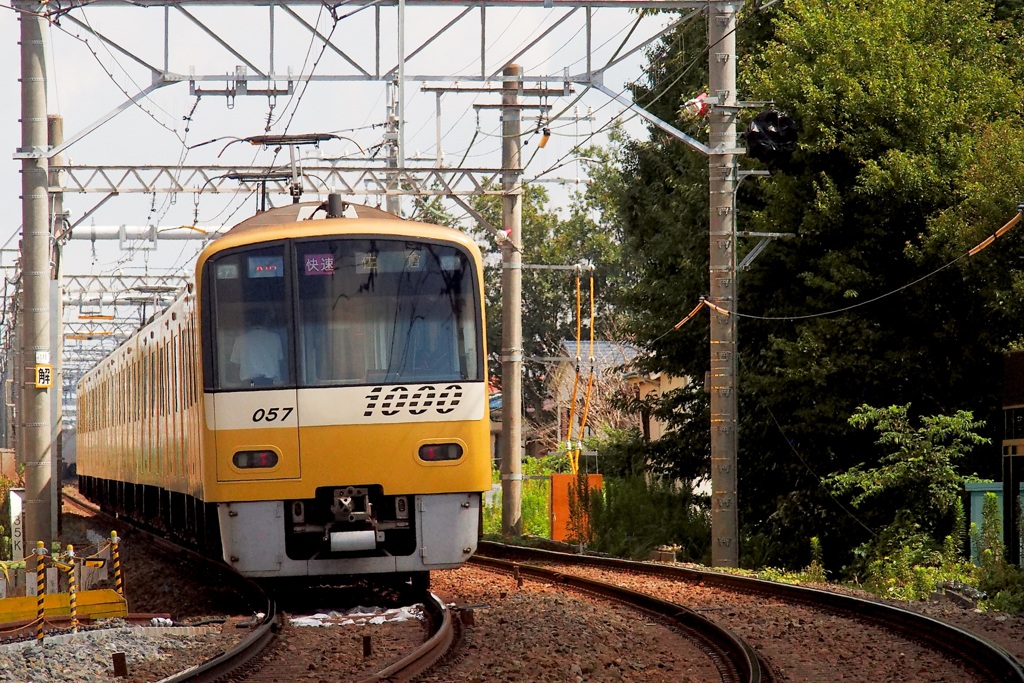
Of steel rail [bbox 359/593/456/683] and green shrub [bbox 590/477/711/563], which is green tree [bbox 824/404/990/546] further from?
steel rail [bbox 359/593/456/683]

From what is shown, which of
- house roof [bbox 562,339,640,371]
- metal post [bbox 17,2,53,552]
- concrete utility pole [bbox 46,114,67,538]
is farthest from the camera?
house roof [bbox 562,339,640,371]

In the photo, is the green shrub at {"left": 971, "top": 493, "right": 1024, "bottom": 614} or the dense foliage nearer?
the green shrub at {"left": 971, "top": 493, "right": 1024, "bottom": 614}

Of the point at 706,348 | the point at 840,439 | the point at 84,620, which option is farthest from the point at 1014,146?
the point at 84,620

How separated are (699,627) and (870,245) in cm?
1136

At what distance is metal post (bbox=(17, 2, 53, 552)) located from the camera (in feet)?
54.8

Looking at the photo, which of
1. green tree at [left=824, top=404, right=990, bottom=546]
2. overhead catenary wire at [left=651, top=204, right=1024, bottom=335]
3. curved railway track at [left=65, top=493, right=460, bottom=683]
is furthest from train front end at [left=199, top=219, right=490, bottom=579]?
green tree at [left=824, top=404, right=990, bottom=546]

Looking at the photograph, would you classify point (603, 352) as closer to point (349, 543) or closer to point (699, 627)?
point (349, 543)

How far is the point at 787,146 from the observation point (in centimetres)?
1809

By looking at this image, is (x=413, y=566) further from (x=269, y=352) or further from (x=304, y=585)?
(x=304, y=585)

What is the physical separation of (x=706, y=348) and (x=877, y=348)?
4.30 metres

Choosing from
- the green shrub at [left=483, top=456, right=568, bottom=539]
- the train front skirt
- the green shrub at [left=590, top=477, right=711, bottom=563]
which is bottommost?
the green shrub at [left=483, top=456, right=568, bottom=539]

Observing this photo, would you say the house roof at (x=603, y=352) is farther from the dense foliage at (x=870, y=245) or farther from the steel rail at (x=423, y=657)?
the steel rail at (x=423, y=657)

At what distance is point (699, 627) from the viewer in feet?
35.7

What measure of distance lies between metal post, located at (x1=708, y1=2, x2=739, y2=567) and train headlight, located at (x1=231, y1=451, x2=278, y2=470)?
7.07 meters
